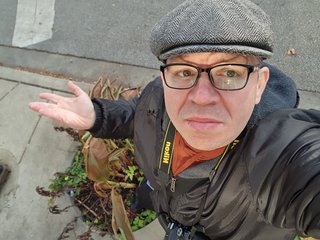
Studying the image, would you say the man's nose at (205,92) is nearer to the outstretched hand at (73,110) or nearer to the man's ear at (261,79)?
the man's ear at (261,79)

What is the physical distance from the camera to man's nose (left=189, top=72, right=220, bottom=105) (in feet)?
3.61

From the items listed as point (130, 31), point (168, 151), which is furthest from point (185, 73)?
point (130, 31)

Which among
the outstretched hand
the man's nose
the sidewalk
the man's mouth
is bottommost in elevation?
the sidewalk

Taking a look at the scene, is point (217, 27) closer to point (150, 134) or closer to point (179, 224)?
point (150, 134)

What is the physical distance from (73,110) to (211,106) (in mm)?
620

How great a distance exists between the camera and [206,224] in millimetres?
1431

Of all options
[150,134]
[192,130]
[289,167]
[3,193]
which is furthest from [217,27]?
[3,193]

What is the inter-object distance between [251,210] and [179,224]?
34 cm

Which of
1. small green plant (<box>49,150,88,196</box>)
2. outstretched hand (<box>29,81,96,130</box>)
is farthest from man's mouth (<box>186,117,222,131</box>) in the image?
small green plant (<box>49,150,88,196</box>)

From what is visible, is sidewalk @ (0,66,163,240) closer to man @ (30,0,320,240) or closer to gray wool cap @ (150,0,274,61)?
man @ (30,0,320,240)

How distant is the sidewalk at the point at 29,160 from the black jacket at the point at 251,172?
90 cm

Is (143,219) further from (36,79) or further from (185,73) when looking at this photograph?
(36,79)

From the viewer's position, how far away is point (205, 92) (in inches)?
43.4

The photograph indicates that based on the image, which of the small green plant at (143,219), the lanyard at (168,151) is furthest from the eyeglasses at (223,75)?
the small green plant at (143,219)
